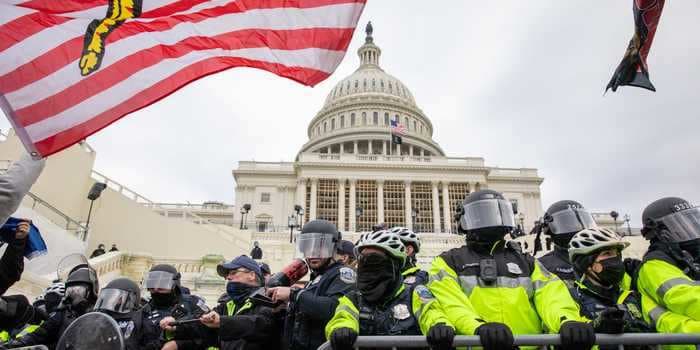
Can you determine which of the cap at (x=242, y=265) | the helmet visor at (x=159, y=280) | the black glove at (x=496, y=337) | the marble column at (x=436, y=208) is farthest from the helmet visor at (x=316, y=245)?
the marble column at (x=436, y=208)

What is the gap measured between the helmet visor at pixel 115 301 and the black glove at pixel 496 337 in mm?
3201

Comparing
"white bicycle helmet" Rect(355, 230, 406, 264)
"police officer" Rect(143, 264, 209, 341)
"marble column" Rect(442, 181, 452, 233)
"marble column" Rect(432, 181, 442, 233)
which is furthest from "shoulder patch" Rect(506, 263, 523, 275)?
"marble column" Rect(442, 181, 452, 233)

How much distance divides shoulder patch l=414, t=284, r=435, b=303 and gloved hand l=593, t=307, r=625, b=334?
3.05 feet

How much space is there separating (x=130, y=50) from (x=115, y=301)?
2176 millimetres

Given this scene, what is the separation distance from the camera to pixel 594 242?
3.17 metres

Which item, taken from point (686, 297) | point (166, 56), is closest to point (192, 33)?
point (166, 56)

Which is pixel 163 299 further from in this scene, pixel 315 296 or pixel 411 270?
pixel 411 270

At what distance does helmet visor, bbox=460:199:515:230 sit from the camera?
3287 millimetres

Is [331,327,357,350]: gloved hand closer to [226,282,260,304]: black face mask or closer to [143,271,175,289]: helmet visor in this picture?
[226,282,260,304]: black face mask

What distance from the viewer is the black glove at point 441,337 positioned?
7.72 feet

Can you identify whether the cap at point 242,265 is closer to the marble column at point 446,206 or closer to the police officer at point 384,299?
the police officer at point 384,299

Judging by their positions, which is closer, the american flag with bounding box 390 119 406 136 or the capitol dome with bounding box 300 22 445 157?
the american flag with bounding box 390 119 406 136

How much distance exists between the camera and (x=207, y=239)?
23.7 metres

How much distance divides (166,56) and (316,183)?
4340 cm
